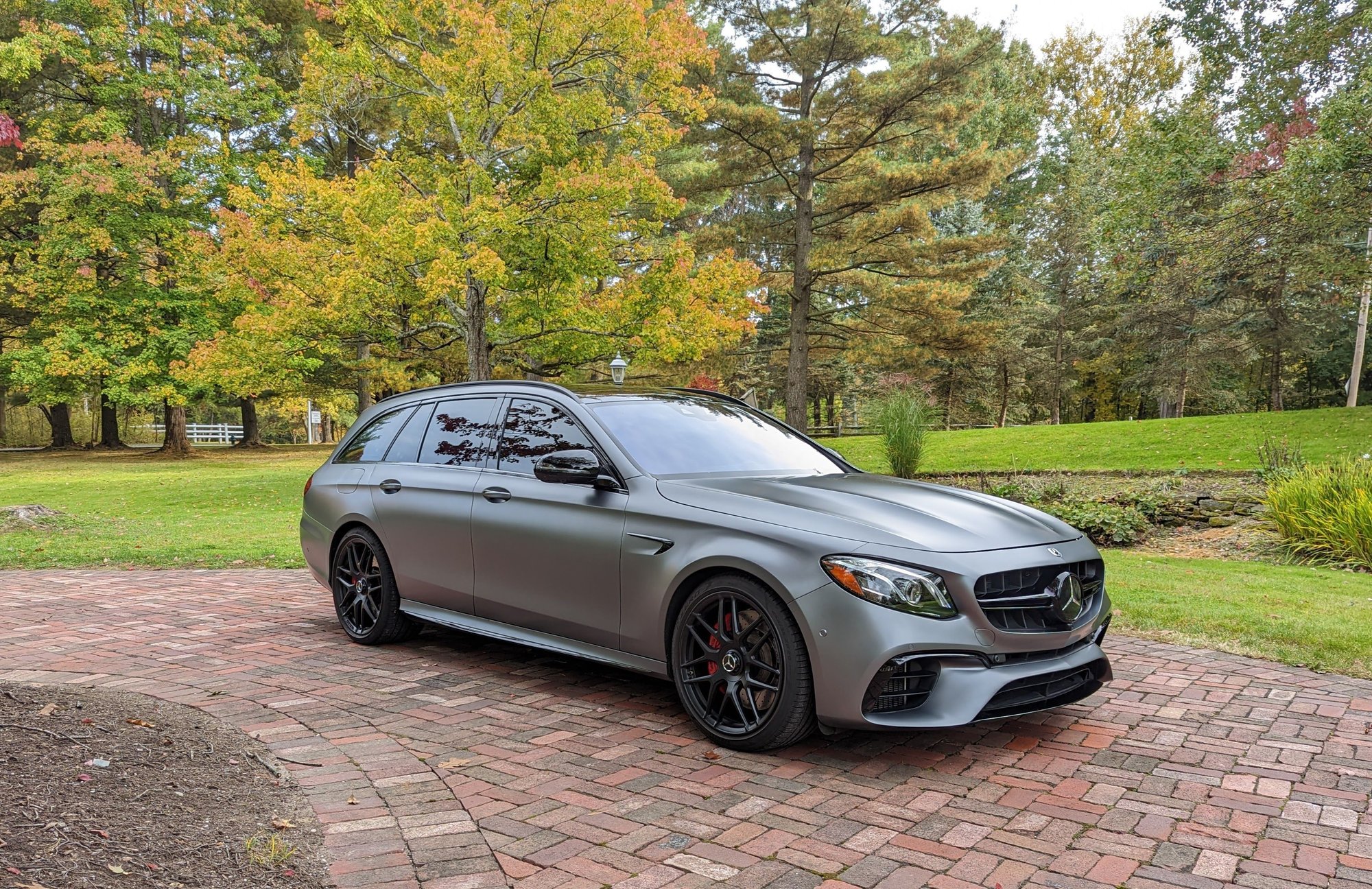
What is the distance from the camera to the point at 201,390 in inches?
1187

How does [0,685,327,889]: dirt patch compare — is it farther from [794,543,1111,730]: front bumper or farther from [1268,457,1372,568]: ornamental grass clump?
[1268,457,1372,568]: ornamental grass clump

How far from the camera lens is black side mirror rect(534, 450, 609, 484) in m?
4.50

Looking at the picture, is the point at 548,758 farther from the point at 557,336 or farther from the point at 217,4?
the point at 217,4

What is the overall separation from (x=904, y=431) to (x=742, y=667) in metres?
12.2

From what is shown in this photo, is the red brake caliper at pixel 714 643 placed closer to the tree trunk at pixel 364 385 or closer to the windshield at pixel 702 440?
the windshield at pixel 702 440

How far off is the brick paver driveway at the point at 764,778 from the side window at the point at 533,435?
122 centimetres

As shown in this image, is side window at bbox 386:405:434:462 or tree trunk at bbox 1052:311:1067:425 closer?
side window at bbox 386:405:434:462

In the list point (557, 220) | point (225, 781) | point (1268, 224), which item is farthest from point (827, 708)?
point (1268, 224)

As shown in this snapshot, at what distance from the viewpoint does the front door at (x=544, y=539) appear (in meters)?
4.48

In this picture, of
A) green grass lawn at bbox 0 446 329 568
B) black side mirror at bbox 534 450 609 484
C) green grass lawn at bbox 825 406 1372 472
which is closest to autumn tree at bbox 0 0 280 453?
green grass lawn at bbox 0 446 329 568

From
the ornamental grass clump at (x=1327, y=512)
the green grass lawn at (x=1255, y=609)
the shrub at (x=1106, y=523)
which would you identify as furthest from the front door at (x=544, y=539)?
the ornamental grass clump at (x=1327, y=512)

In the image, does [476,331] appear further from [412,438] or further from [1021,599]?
[1021,599]

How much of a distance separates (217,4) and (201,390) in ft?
38.7

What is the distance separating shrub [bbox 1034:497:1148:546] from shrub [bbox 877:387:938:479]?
4300mm
